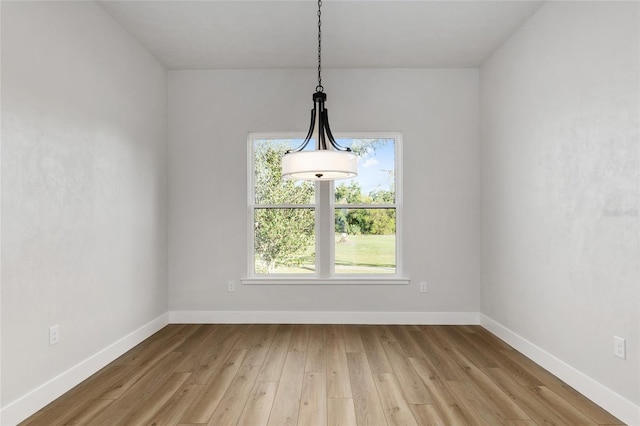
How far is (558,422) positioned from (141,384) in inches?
111

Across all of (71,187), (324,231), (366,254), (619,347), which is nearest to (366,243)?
(366,254)

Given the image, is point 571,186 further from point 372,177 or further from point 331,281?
point 331,281

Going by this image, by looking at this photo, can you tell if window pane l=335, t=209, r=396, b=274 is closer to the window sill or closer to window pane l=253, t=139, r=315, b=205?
the window sill

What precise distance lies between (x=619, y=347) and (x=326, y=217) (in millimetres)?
2875

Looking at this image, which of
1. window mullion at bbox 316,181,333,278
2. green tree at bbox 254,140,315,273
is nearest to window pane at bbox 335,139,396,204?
window mullion at bbox 316,181,333,278

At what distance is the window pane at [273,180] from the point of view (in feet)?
14.7

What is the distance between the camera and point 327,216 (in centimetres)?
441

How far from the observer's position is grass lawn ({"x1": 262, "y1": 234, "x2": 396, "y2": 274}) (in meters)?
4.43

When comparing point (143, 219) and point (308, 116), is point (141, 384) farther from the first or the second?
point (308, 116)

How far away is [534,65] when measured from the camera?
10.6ft

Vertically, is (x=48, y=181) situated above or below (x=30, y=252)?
above

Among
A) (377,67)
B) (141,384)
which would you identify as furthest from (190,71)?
(141,384)

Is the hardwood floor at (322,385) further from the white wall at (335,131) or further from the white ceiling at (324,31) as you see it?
the white ceiling at (324,31)

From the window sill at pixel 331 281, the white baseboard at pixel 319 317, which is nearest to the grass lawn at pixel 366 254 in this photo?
the window sill at pixel 331 281
